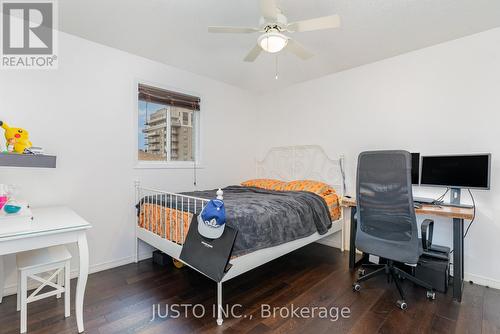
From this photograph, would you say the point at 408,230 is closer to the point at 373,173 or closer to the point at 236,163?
the point at 373,173

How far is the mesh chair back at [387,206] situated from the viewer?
1.92m

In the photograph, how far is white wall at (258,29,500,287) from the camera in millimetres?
2422

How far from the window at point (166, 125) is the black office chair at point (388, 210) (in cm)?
242

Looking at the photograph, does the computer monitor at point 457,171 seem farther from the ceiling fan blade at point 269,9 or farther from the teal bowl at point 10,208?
the teal bowl at point 10,208

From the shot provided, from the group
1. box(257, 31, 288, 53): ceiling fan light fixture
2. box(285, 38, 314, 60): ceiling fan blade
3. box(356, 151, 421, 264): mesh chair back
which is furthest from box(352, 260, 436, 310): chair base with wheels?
box(257, 31, 288, 53): ceiling fan light fixture

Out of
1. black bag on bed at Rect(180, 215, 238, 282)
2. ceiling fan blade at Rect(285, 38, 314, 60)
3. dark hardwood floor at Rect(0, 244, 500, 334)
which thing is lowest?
dark hardwood floor at Rect(0, 244, 500, 334)

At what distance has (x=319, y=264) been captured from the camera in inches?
115

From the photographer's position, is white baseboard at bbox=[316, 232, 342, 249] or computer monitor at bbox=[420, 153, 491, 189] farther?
white baseboard at bbox=[316, 232, 342, 249]

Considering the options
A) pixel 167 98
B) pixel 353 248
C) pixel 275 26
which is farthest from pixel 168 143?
pixel 353 248

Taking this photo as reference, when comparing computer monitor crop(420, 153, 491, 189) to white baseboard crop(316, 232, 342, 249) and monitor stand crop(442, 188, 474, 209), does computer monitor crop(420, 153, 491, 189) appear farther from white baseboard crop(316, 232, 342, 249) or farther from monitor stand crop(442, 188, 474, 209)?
white baseboard crop(316, 232, 342, 249)

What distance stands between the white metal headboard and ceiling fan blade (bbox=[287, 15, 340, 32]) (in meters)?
1.98

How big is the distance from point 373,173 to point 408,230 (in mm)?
519

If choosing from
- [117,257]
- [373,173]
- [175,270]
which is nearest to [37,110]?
[117,257]

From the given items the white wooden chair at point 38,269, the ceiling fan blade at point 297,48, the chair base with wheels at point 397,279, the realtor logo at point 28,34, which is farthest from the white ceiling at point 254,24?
the chair base with wheels at point 397,279
